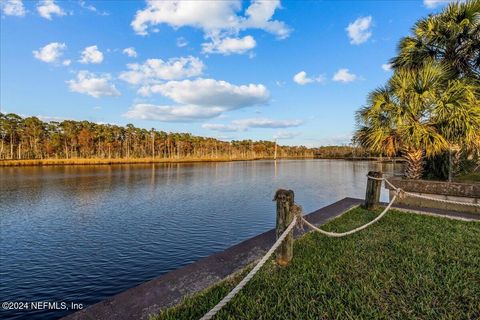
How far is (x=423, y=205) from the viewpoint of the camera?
30.9 ft

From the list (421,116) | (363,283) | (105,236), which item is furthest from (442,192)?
(105,236)

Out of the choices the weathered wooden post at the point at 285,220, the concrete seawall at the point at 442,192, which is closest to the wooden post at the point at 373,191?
the concrete seawall at the point at 442,192

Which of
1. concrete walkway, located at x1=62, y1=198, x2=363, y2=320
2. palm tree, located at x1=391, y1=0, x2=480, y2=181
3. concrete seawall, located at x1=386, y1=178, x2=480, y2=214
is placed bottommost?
concrete walkway, located at x1=62, y1=198, x2=363, y2=320

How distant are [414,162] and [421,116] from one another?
181 cm

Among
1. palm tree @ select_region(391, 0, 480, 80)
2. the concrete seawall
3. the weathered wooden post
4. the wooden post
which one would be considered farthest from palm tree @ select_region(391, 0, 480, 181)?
the weathered wooden post

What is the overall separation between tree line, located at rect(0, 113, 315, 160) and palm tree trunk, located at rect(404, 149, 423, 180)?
83.5 meters

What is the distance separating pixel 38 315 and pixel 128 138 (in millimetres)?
95099

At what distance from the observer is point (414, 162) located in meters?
10.6

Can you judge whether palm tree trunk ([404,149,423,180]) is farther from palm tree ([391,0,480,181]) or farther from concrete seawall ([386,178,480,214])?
palm tree ([391,0,480,181])

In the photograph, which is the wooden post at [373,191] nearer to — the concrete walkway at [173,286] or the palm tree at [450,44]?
the concrete walkway at [173,286]

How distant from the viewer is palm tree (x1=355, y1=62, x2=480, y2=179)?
9805 millimetres

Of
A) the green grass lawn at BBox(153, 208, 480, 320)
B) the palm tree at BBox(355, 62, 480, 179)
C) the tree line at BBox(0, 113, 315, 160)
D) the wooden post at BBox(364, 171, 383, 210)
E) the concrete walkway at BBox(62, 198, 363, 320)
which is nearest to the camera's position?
the green grass lawn at BBox(153, 208, 480, 320)

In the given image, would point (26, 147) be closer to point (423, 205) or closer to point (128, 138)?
point (128, 138)

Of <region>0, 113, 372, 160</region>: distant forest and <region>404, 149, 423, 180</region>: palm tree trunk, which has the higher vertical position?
<region>0, 113, 372, 160</region>: distant forest
